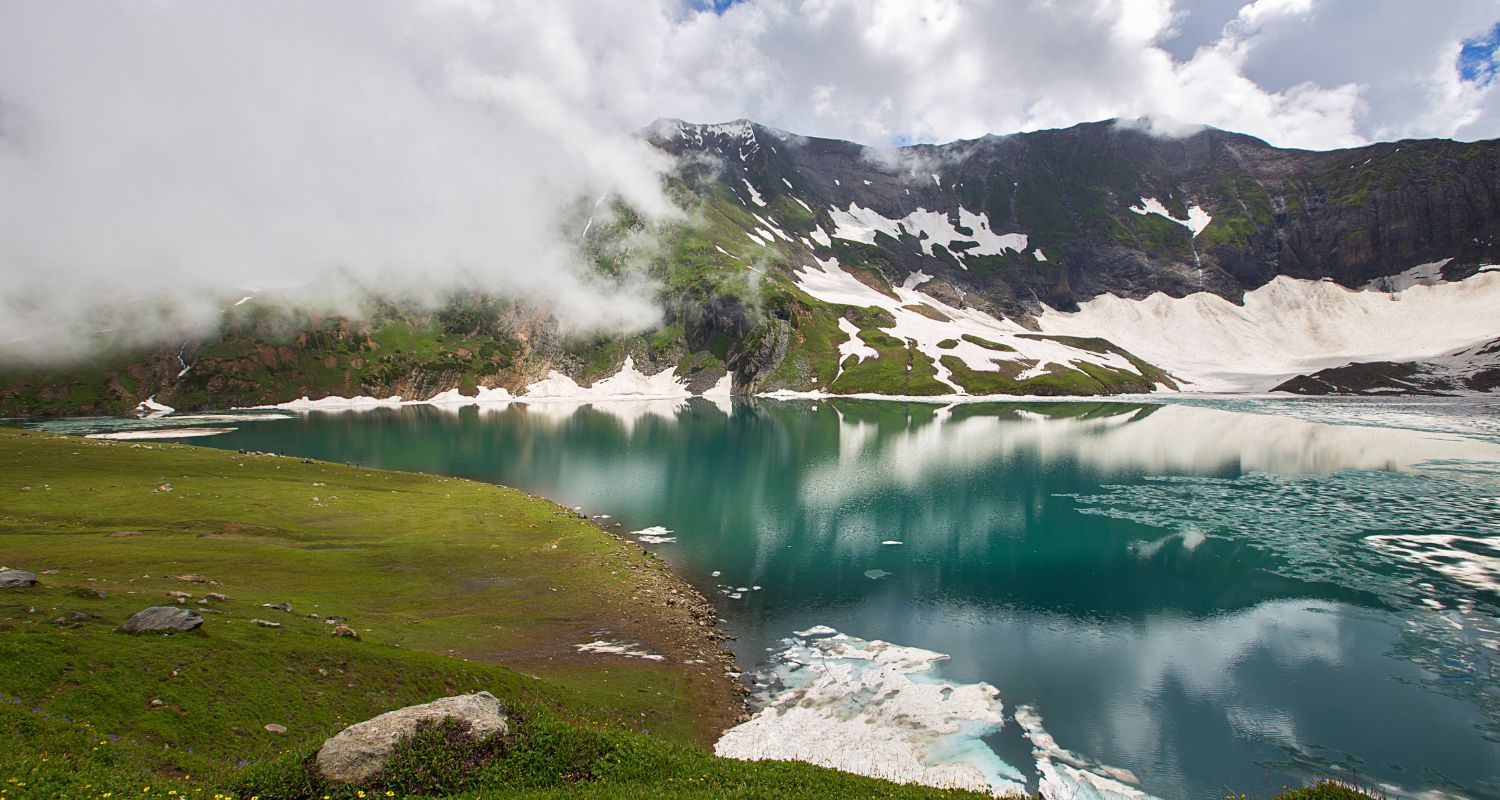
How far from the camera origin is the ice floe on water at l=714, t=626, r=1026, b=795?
22.7 m

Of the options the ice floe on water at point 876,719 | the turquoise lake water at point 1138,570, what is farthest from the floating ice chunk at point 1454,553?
the ice floe on water at point 876,719

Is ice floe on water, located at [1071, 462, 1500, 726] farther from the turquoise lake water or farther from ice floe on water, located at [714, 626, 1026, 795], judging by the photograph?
ice floe on water, located at [714, 626, 1026, 795]

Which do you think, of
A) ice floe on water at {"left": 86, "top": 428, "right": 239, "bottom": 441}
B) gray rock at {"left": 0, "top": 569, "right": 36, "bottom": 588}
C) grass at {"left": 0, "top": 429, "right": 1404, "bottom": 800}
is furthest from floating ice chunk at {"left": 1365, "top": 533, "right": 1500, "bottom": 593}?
ice floe on water at {"left": 86, "top": 428, "right": 239, "bottom": 441}

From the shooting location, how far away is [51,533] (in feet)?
119

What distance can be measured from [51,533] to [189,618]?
26713 millimetres

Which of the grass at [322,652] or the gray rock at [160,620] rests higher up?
the gray rock at [160,620]

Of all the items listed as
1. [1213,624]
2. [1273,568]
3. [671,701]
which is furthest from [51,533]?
[1273,568]

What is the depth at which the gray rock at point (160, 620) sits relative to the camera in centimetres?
1948

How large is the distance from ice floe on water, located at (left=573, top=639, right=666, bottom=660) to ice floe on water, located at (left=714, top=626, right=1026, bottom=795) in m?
5.56

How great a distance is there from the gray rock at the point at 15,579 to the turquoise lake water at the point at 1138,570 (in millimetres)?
27641

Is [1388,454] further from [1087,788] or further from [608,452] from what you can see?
[608,452]

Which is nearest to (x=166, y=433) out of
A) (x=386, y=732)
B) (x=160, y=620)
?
(x=160, y=620)

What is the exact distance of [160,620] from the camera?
20.0 meters

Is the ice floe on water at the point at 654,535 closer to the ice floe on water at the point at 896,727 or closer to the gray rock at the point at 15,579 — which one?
the ice floe on water at the point at 896,727
